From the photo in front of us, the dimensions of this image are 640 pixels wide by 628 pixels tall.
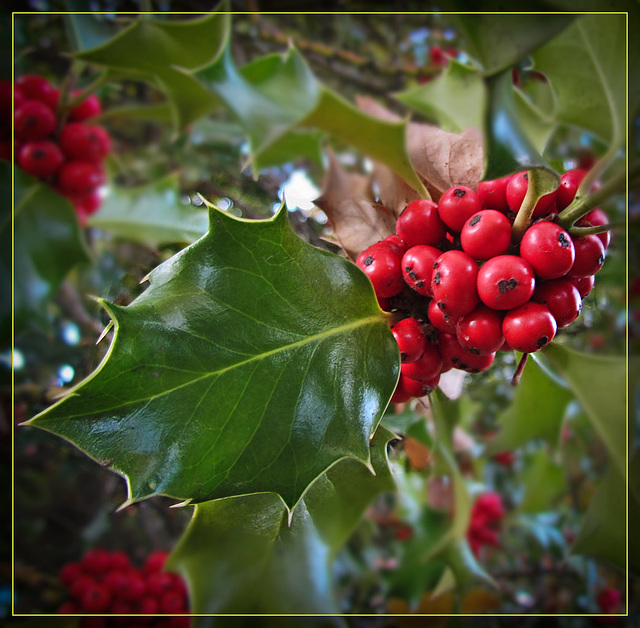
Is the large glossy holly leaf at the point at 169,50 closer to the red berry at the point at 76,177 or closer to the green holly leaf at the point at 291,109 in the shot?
Answer: the green holly leaf at the point at 291,109

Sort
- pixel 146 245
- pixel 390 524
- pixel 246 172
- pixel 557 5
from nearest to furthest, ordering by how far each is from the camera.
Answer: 1. pixel 557 5
2. pixel 246 172
3. pixel 146 245
4. pixel 390 524

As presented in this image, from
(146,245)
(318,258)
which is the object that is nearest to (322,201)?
(318,258)

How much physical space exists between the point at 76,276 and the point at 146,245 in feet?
0.94

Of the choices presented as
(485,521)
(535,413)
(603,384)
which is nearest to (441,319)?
(603,384)

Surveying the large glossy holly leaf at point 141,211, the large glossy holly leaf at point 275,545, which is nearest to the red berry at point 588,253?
the large glossy holly leaf at point 275,545

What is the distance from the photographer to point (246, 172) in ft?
2.82

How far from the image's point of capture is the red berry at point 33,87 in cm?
99

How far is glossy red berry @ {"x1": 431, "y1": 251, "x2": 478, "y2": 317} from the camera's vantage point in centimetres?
41

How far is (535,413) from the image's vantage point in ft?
2.93

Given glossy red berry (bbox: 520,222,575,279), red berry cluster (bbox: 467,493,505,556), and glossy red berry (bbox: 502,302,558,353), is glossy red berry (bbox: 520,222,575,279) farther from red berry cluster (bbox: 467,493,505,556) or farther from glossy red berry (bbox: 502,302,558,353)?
red berry cluster (bbox: 467,493,505,556)

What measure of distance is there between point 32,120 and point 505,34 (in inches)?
38.2

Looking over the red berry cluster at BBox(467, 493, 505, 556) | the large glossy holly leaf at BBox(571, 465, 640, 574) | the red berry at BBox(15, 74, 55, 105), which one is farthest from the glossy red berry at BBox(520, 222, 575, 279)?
the red berry cluster at BBox(467, 493, 505, 556)

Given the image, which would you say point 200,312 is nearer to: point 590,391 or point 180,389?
point 180,389

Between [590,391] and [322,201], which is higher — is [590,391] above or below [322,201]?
below
